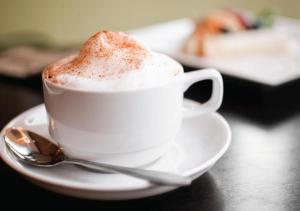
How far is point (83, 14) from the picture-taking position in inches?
69.9

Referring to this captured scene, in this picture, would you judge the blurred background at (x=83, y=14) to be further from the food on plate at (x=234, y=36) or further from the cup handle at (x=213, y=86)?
the cup handle at (x=213, y=86)

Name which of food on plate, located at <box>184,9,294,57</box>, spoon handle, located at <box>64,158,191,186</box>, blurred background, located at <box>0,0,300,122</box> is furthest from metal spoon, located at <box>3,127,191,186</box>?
food on plate, located at <box>184,9,294,57</box>

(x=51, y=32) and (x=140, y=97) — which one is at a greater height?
(x=140, y=97)

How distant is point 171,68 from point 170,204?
19 cm

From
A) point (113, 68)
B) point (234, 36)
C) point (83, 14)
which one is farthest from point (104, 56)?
point (83, 14)

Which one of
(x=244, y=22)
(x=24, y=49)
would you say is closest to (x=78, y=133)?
(x=24, y=49)

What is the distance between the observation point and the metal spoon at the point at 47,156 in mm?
531

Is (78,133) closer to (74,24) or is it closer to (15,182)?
(15,182)

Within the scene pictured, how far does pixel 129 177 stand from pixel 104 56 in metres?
0.17

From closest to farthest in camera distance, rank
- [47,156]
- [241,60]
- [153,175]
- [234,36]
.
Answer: [153,175] < [47,156] < [241,60] < [234,36]

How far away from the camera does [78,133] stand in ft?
1.98

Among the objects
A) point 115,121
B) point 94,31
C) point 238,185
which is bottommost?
point 94,31

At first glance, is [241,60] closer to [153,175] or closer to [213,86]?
[213,86]

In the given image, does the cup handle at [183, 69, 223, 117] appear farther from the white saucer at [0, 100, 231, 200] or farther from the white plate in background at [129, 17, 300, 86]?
the white plate in background at [129, 17, 300, 86]
